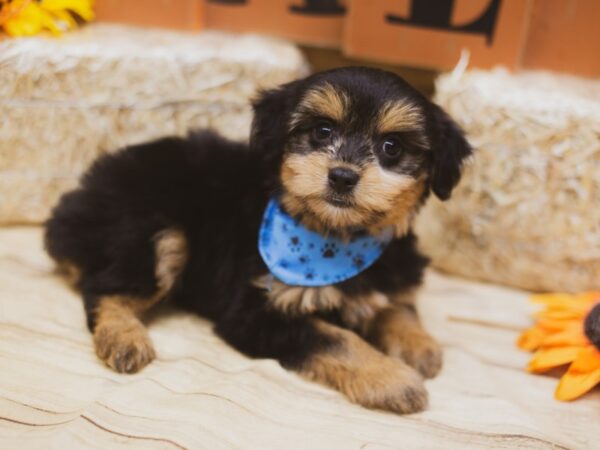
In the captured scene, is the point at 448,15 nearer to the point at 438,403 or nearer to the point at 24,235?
the point at 438,403

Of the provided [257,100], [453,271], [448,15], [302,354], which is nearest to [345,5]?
[448,15]

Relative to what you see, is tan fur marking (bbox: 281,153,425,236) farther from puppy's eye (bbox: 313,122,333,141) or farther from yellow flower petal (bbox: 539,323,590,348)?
yellow flower petal (bbox: 539,323,590,348)

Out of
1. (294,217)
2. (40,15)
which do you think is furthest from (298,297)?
(40,15)

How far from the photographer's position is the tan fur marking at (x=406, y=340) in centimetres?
227

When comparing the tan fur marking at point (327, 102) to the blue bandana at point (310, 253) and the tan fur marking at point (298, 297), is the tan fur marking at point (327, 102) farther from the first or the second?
the tan fur marking at point (298, 297)

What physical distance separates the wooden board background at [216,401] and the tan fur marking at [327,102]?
93 centimetres

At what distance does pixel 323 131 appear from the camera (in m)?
2.09

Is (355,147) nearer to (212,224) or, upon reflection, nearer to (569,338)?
(212,224)

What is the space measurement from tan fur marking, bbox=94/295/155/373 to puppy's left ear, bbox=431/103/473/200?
1.23 meters

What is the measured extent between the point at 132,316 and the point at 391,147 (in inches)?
47.0

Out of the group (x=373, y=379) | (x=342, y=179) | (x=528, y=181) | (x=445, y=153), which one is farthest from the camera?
(x=528, y=181)

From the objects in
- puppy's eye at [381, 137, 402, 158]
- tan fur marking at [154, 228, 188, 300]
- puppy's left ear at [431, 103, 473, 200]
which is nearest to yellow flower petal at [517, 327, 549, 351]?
puppy's left ear at [431, 103, 473, 200]

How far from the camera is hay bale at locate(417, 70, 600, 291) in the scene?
266cm

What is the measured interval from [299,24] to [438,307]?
1.78 meters
